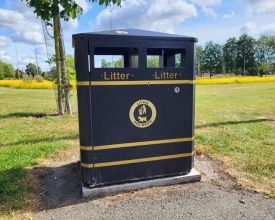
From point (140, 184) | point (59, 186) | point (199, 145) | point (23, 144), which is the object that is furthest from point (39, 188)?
point (199, 145)

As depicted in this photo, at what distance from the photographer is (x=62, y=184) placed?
13.6 ft

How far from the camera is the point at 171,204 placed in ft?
11.4

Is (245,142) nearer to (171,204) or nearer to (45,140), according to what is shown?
(171,204)

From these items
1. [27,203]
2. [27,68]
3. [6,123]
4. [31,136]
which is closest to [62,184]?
[27,203]

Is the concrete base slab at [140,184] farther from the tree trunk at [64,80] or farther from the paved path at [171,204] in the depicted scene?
the tree trunk at [64,80]

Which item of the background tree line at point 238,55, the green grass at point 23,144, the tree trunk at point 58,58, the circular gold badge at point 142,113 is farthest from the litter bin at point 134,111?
the background tree line at point 238,55

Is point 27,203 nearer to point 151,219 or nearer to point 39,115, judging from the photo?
point 151,219

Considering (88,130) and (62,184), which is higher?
(88,130)

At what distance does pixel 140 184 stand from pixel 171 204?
0.54m

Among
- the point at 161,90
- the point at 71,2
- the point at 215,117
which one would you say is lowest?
the point at 215,117

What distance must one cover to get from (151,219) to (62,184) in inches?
57.9

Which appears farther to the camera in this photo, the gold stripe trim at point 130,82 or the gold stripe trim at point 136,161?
the gold stripe trim at point 136,161

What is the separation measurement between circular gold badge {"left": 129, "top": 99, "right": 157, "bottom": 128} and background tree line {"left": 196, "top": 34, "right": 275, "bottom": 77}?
251 ft

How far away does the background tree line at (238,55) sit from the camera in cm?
8112
